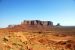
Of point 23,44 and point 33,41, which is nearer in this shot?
point 23,44

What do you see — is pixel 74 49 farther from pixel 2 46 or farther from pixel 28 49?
pixel 2 46

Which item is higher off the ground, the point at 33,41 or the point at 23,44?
the point at 23,44

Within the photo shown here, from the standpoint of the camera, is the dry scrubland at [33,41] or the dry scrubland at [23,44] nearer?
the dry scrubland at [23,44]

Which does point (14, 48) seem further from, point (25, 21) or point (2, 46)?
point (25, 21)

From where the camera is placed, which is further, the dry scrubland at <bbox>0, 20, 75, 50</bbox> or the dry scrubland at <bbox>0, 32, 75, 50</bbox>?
the dry scrubland at <bbox>0, 20, 75, 50</bbox>

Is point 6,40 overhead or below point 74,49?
overhead

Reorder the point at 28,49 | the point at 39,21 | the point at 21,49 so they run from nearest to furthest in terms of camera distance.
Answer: the point at 21,49, the point at 28,49, the point at 39,21

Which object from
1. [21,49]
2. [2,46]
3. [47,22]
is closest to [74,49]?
[21,49]

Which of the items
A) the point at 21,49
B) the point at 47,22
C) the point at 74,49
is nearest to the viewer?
the point at 21,49

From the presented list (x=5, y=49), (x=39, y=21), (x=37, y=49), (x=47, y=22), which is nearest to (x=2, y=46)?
(x=5, y=49)

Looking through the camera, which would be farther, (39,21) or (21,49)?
(39,21)

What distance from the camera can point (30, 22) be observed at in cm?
14450

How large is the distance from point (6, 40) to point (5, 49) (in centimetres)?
281

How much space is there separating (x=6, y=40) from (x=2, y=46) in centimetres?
240
